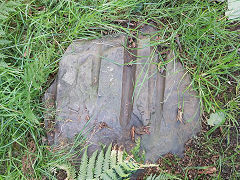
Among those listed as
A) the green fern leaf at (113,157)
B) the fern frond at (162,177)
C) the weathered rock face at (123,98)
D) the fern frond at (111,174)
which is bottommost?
the fern frond at (162,177)

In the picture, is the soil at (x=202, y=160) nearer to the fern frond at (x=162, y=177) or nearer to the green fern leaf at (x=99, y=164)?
the fern frond at (x=162, y=177)

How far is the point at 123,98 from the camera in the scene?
8.93 feet

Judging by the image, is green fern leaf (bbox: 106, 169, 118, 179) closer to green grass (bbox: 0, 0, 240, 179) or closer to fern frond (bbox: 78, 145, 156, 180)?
fern frond (bbox: 78, 145, 156, 180)

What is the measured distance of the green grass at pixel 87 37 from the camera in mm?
2838

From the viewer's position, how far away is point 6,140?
2.94 meters

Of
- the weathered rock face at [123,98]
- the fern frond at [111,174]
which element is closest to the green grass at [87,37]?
the weathered rock face at [123,98]

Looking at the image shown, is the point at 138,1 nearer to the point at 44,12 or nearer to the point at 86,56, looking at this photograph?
the point at 86,56

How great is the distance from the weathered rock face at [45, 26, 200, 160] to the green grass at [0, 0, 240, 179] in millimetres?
203

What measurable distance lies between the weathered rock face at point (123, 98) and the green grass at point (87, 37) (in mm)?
203

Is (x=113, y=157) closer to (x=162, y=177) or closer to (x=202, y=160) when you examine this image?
(x=162, y=177)

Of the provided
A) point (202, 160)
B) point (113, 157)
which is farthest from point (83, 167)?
point (202, 160)

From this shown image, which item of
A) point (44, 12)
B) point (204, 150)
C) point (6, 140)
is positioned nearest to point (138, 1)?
point (44, 12)

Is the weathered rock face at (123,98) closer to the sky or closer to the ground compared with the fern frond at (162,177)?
closer to the sky

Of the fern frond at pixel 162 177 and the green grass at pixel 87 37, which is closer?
the fern frond at pixel 162 177
